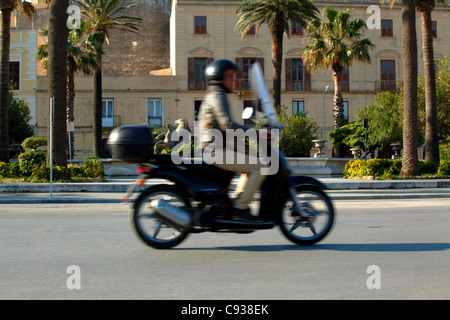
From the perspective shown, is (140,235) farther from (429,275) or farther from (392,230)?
(392,230)

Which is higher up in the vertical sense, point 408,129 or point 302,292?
point 408,129

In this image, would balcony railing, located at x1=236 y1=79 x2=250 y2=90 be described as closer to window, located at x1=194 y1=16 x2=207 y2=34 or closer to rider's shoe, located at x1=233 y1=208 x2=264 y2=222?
window, located at x1=194 y1=16 x2=207 y2=34

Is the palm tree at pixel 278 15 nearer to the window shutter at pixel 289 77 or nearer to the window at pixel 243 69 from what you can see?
the window at pixel 243 69

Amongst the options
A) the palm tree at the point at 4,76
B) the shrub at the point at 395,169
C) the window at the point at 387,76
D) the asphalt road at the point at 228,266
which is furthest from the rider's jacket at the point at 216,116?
the window at the point at 387,76

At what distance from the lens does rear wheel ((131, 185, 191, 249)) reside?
5.69m

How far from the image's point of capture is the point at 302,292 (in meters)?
4.05

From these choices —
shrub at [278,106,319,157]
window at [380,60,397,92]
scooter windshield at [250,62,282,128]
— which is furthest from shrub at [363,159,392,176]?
window at [380,60,397,92]

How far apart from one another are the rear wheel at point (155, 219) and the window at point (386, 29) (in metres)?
45.4

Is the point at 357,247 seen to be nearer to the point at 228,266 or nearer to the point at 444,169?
the point at 228,266

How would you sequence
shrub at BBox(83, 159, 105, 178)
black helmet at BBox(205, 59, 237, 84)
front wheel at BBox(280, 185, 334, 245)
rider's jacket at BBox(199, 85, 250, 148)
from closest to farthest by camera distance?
rider's jacket at BBox(199, 85, 250, 148), black helmet at BBox(205, 59, 237, 84), front wheel at BBox(280, 185, 334, 245), shrub at BBox(83, 159, 105, 178)

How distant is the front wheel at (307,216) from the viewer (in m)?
5.87

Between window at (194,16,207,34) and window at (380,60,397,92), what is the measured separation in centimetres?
1642
